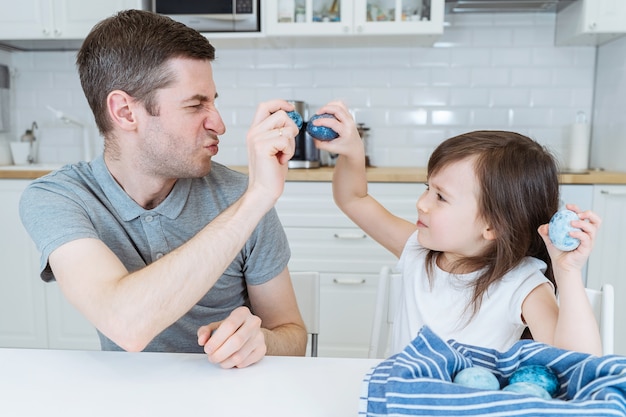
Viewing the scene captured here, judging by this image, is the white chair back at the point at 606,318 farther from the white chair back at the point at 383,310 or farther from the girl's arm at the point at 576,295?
the white chair back at the point at 383,310

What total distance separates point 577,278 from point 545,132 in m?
2.43

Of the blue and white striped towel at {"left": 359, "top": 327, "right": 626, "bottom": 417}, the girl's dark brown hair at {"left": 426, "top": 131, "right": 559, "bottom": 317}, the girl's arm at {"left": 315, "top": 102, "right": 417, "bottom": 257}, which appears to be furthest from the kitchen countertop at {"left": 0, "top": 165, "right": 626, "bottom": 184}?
the blue and white striped towel at {"left": 359, "top": 327, "right": 626, "bottom": 417}

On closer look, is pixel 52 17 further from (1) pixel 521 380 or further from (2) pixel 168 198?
(1) pixel 521 380

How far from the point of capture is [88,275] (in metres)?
0.95

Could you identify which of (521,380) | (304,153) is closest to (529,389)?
(521,380)

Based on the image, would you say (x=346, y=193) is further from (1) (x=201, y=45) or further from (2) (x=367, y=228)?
(1) (x=201, y=45)

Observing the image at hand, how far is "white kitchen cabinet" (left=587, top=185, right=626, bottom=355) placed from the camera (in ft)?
8.27

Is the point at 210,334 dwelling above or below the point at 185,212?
below

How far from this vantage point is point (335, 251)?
8.70ft

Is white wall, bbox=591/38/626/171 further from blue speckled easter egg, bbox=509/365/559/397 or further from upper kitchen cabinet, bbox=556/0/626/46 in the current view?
blue speckled easter egg, bbox=509/365/559/397

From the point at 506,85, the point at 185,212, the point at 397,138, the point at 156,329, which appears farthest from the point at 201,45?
the point at 506,85

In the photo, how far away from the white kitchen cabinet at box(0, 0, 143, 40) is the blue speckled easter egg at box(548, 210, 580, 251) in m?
2.63

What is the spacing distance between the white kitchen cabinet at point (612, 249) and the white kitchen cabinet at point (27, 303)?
239 cm

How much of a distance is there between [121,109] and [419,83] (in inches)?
86.0
